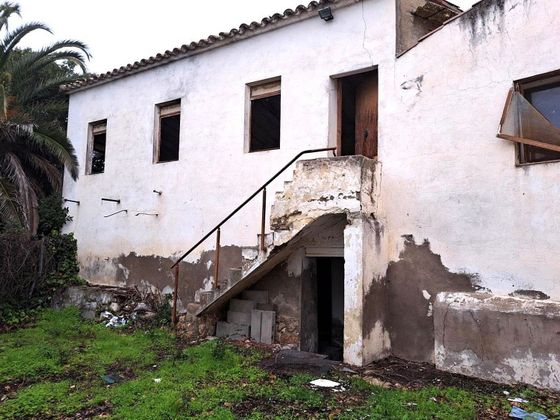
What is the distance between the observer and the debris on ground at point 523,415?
16.1ft

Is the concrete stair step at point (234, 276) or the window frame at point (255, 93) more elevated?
the window frame at point (255, 93)

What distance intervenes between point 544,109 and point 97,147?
447 inches

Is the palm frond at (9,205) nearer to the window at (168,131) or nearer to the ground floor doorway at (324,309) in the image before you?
the window at (168,131)

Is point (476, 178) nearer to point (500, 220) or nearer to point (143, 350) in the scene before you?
point (500, 220)

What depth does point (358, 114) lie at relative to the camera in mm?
8859

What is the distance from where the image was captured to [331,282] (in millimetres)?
9945

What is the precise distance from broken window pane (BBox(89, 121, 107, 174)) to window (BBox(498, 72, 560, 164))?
10286 millimetres

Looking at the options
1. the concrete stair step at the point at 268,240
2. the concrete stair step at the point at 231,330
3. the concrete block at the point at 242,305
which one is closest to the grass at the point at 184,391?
the concrete stair step at the point at 231,330

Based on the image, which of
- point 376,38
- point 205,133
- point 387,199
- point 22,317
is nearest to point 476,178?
point 387,199

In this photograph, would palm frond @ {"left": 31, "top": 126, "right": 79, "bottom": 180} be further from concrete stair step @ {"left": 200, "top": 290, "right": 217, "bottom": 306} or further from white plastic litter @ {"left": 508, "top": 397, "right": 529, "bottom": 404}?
white plastic litter @ {"left": 508, "top": 397, "right": 529, "bottom": 404}

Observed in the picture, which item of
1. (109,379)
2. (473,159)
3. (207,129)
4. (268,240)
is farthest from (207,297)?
(473,159)

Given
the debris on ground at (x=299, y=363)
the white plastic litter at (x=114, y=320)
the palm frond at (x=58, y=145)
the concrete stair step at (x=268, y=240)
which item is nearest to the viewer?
the debris on ground at (x=299, y=363)

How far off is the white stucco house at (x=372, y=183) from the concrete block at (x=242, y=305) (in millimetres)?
35

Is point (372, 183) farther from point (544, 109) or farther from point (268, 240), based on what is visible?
point (544, 109)
